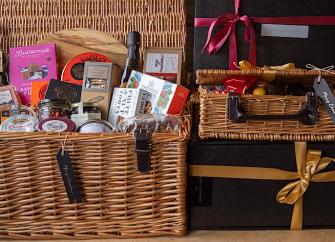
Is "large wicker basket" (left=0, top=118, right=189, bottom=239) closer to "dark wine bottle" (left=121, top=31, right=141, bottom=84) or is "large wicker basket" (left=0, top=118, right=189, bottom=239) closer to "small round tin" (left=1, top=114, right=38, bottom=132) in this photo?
"small round tin" (left=1, top=114, right=38, bottom=132)

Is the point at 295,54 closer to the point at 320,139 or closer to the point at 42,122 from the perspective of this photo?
the point at 320,139

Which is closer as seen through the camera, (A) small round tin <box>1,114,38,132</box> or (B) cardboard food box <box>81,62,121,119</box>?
(A) small round tin <box>1,114,38,132</box>

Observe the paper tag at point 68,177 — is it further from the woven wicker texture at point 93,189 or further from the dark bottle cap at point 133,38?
the dark bottle cap at point 133,38

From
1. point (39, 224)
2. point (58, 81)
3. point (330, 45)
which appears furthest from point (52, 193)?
point (330, 45)

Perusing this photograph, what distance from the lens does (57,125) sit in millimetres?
1062

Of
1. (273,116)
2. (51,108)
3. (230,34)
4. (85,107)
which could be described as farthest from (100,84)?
(273,116)

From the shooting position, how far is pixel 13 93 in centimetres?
130

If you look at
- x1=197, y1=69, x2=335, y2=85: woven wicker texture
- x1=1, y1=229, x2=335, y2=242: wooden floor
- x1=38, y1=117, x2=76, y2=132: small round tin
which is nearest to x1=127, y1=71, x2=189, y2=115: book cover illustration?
x1=197, y1=69, x2=335, y2=85: woven wicker texture

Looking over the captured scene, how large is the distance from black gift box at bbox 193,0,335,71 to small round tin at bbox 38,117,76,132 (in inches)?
17.5

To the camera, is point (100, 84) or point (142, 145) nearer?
point (142, 145)

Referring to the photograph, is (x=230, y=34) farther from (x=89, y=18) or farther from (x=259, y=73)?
(x=89, y=18)

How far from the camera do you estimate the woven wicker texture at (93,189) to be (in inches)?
39.5

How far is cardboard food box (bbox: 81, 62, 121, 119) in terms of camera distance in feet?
4.09

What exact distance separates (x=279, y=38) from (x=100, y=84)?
57cm
